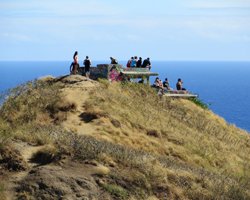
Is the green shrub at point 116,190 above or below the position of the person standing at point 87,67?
below

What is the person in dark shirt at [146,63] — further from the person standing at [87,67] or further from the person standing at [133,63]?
the person standing at [87,67]

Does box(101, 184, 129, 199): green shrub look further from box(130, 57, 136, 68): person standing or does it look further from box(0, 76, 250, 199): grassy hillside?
box(130, 57, 136, 68): person standing

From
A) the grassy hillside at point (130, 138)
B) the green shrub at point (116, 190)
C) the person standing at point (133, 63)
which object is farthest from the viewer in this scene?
the person standing at point (133, 63)

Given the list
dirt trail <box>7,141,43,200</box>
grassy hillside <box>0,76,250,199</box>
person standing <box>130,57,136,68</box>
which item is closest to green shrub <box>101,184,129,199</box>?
grassy hillside <box>0,76,250,199</box>

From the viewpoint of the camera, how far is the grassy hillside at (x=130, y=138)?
1936cm

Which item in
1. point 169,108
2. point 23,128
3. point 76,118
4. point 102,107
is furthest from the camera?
point 169,108

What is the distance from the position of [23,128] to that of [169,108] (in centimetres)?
1736

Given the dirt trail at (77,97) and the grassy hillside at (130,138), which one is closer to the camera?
the grassy hillside at (130,138)

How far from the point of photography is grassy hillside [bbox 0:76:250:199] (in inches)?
762

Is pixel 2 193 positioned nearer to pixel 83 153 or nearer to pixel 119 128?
pixel 83 153

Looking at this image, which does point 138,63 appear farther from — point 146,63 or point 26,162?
point 26,162

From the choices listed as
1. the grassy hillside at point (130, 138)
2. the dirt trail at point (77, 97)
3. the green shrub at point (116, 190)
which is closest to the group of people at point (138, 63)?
the grassy hillside at point (130, 138)

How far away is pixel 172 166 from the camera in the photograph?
70.8ft

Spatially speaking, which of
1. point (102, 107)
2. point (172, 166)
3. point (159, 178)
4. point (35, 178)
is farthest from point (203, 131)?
point (35, 178)
